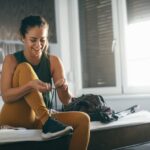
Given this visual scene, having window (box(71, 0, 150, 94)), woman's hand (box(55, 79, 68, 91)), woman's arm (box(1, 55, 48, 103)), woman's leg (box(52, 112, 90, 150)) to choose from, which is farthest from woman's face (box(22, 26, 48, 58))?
window (box(71, 0, 150, 94))

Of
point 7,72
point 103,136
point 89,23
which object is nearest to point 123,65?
point 89,23

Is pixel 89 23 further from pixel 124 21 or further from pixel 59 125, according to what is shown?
pixel 59 125

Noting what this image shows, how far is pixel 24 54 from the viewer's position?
1763mm

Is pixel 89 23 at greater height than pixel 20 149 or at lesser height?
greater

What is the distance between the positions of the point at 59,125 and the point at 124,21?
1886 mm

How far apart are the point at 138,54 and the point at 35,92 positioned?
1.77 m

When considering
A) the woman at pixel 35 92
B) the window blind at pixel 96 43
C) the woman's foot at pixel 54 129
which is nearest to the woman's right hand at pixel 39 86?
the woman at pixel 35 92

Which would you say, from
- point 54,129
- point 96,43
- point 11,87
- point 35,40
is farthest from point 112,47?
point 54,129

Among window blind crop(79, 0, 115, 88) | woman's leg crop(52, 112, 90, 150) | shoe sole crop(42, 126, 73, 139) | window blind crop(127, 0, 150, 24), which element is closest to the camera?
shoe sole crop(42, 126, 73, 139)

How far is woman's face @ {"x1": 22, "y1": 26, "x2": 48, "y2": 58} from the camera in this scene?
66.0 inches

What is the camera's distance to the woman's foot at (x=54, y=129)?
54.0 inches

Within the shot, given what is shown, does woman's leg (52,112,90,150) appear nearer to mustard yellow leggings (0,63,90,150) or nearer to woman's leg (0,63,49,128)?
mustard yellow leggings (0,63,90,150)

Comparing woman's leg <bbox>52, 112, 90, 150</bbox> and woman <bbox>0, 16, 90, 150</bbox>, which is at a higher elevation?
woman <bbox>0, 16, 90, 150</bbox>

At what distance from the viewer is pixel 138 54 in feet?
9.89
